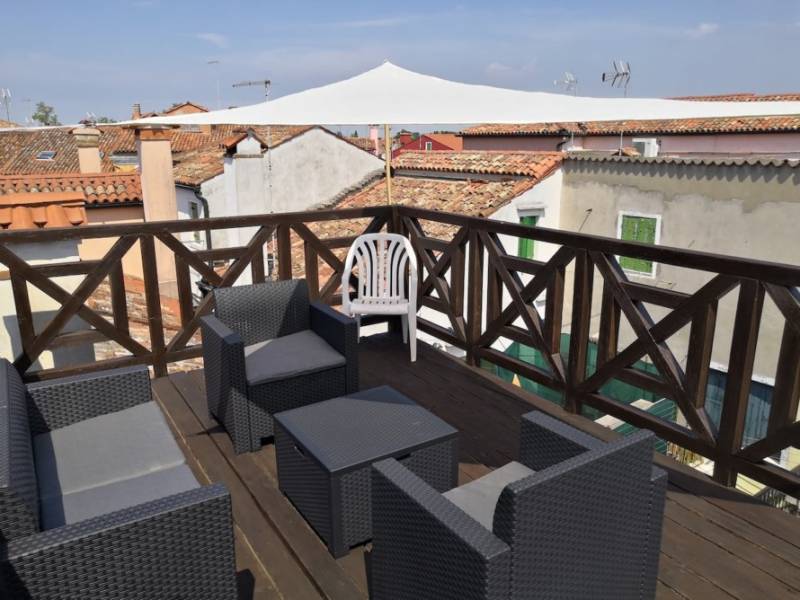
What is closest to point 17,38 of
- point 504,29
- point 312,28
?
point 312,28

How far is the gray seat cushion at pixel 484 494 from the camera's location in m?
1.81

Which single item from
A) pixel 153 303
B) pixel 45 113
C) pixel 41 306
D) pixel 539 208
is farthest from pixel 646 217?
pixel 45 113

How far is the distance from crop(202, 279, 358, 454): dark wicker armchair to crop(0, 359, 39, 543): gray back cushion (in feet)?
2.96

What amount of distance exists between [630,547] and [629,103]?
2.00 metres

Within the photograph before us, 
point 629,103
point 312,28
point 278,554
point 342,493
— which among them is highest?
point 312,28

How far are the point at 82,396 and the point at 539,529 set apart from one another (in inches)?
72.5

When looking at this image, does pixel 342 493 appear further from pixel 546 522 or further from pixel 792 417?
pixel 792 417

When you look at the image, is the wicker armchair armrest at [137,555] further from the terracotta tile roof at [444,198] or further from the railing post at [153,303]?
the terracotta tile roof at [444,198]

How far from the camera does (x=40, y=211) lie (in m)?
4.71

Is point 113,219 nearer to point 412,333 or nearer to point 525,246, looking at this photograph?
point 525,246

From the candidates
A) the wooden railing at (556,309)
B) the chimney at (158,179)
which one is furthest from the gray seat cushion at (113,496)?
the chimney at (158,179)

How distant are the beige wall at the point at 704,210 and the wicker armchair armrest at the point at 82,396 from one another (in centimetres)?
1311

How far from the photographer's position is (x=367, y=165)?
712 inches

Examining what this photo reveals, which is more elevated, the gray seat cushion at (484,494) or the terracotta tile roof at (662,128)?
the terracotta tile roof at (662,128)
